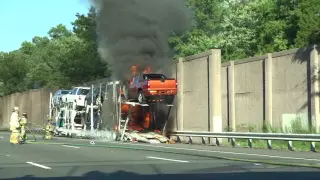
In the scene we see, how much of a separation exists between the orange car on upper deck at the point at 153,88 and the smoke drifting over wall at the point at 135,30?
324 centimetres

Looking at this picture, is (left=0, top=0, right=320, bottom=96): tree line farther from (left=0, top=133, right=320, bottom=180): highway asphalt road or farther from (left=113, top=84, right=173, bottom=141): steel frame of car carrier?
(left=0, top=133, right=320, bottom=180): highway asphalt road

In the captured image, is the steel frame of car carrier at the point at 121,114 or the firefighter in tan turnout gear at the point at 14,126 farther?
the steel frame of car carrier at the point at 121,114

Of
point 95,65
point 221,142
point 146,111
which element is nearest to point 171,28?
point 146,111

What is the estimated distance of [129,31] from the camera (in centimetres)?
2998

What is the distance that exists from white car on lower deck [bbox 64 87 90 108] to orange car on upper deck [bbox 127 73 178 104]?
22.6 feet

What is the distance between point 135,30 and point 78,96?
5.56 meters

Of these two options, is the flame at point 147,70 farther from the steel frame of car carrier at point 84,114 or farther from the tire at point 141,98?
the tire at point 141,98

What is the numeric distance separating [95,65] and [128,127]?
2192cm

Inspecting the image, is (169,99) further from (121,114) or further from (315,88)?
(315,88)

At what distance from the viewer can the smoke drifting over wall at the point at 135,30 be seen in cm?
2953

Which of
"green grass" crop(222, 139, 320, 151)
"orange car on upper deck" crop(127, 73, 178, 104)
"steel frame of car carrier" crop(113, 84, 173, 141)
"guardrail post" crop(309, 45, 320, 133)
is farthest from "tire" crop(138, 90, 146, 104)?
"guardrail post" crop(309, 45, 320, 133)

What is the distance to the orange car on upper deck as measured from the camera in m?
24.6

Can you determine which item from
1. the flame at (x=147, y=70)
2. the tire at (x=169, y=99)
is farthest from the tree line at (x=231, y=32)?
the tire at (x=169, y=99)

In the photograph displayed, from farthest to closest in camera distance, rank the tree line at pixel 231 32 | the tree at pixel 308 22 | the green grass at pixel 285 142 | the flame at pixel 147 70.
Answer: the tree line at pixel 231 32, the flame at pixel 147 70, the tree at pixel 308 22, the green grass at pixel 285 142
